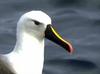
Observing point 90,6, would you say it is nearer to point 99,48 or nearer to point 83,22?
point 83,22

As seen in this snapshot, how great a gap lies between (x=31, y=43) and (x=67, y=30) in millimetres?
3102

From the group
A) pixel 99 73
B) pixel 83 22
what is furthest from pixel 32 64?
pixel 83 22

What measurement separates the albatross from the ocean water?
145 cm

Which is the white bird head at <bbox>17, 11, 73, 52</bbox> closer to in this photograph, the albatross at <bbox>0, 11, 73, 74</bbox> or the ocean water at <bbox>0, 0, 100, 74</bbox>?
the albatross at <bbox>0, 11, 73, 74</bbox>

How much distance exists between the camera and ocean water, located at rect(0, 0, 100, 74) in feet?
38.2

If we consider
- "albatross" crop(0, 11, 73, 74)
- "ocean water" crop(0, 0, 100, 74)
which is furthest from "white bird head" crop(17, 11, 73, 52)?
"ocean water" crop(0, 0, 100, 74)

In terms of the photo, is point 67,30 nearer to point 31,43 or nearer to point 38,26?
point 31,43

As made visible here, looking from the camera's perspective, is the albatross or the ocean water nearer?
the albatross

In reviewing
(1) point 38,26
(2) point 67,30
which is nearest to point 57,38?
(1) point 38,26

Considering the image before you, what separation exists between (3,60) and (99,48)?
2.85 metres

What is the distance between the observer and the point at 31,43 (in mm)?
9797

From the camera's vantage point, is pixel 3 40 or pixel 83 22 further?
pixel 83 22

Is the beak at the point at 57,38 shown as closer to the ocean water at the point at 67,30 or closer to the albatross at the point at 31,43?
the albatross at the point at 31,43

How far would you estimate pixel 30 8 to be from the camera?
13.9 metres
